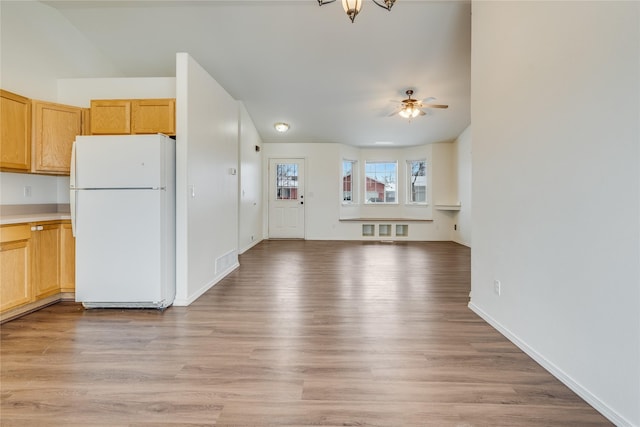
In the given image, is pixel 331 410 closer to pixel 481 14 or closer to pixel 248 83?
pixel 481 14

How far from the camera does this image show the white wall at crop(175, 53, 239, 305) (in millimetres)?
2945

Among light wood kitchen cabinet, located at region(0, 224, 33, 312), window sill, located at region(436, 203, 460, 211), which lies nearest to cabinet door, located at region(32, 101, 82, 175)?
light wood kitchen cabinet, located at region(0, 224, 33, 312)

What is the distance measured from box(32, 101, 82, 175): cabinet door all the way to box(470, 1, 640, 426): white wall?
4088 millimetres

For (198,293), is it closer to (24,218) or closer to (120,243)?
(120,243)

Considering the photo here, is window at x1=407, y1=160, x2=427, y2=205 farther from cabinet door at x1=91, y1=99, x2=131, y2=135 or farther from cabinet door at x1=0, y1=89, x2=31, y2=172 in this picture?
cabinet door at x1=0, y1=89, x2=31, y2=172

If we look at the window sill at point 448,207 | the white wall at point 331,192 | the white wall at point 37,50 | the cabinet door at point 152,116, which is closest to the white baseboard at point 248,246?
the white wall at point 331,192

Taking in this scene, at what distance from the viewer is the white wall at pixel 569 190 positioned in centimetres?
135

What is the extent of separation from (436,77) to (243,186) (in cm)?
382

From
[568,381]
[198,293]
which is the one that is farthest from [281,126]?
[568,381]

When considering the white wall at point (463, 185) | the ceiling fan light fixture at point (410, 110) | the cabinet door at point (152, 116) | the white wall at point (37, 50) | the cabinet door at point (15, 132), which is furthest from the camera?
the white wall at point (463, 185)

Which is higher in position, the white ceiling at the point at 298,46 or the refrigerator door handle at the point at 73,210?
the white ceiling at the point at 298,46

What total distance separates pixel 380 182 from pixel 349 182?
90cm

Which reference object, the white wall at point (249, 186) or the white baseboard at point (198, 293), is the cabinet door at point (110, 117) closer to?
the white baseboard at point (198, 293)

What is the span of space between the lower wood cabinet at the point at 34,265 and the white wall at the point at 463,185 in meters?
6.82
